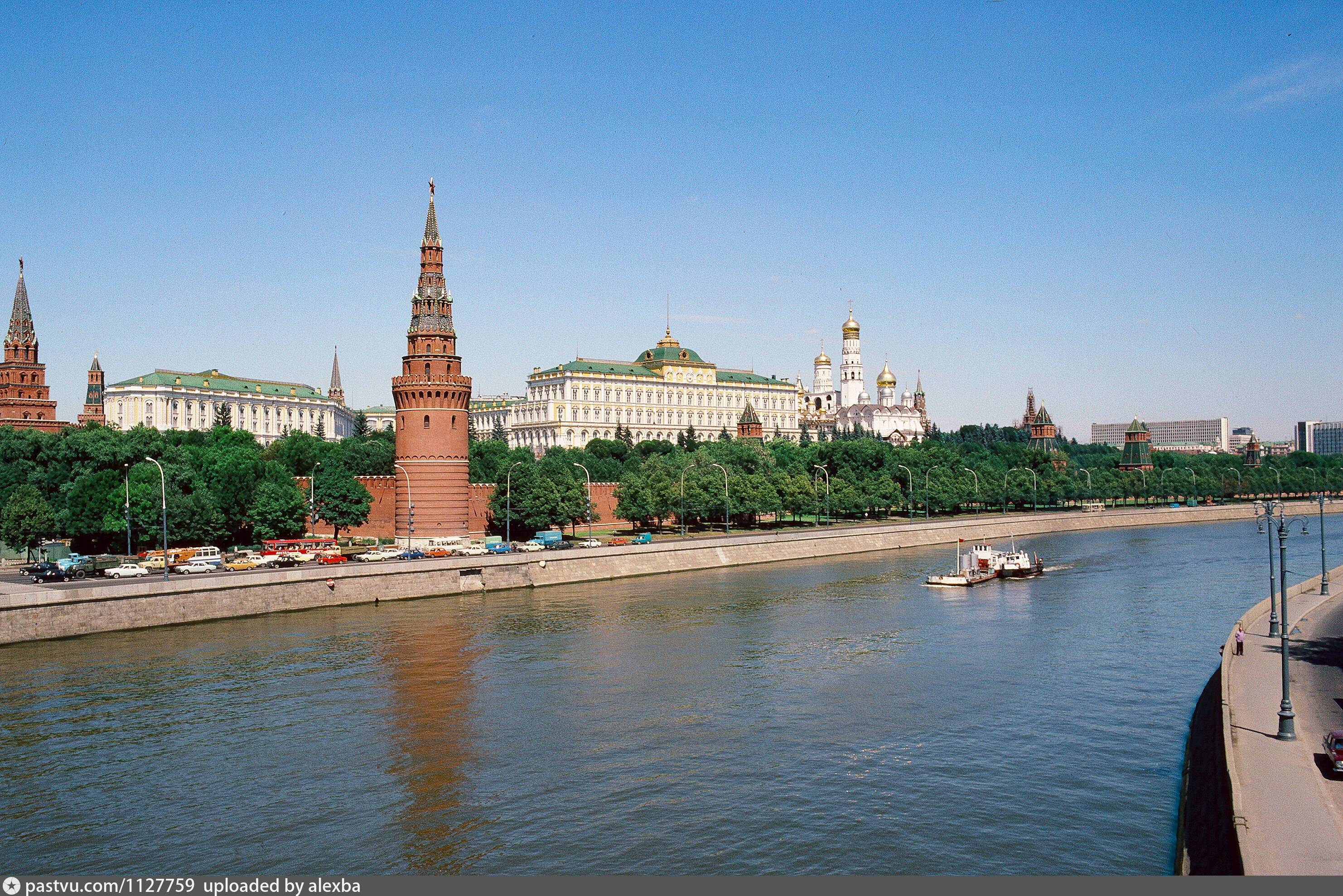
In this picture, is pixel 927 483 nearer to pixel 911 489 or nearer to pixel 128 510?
pixel 911 489

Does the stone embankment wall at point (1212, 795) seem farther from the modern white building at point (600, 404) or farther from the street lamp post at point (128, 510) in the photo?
the modern white building at point (600, 404)

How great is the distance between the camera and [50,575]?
57.0 m

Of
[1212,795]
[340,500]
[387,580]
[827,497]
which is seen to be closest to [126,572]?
[387,580]

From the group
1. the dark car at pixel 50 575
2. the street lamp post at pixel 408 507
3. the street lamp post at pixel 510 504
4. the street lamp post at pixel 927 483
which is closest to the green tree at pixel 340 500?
the street lamp post at pixel 408 507

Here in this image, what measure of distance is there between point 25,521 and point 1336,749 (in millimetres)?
73179

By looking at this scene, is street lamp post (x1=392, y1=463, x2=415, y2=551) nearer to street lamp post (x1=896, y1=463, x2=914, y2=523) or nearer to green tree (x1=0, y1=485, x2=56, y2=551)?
green tree (x1=0, y1=485, x2=56, y2=551)

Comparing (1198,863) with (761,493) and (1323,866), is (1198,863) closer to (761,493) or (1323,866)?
(1323,866)

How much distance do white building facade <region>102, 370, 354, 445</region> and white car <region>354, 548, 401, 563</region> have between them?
334ft

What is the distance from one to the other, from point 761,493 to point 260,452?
50026mm

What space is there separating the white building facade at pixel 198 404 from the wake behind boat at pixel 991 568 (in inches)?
4680

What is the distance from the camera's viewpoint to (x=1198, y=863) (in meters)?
19.7

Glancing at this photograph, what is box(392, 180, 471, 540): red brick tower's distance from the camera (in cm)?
8006

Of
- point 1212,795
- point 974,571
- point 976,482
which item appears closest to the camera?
point 1212,795

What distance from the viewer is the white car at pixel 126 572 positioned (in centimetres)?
5744
